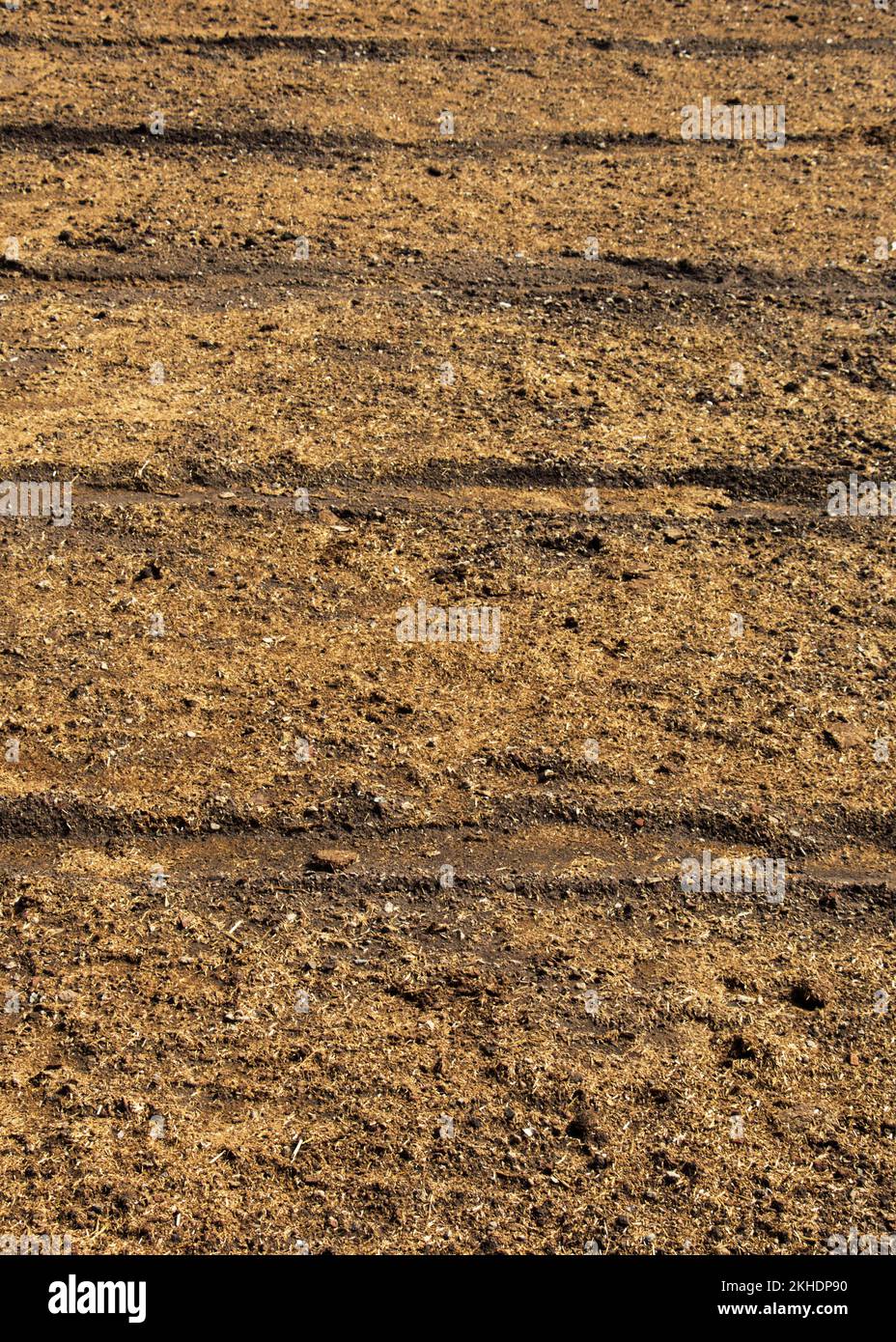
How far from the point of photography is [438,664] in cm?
593

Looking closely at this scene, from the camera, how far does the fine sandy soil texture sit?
433 centimetres

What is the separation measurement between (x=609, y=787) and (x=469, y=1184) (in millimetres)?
1792

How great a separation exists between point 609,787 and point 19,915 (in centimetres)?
233

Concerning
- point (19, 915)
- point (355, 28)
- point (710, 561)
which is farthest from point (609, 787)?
point (355, 28)

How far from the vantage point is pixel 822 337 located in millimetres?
8055

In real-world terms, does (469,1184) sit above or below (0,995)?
below

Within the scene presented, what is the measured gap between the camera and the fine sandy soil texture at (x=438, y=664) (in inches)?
170

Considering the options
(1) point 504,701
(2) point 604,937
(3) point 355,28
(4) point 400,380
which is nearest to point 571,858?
(2) point 604,937

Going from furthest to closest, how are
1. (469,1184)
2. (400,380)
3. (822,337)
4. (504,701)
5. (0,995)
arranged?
(822,337), (400,380), (504,701), (0,995), (469,1184)

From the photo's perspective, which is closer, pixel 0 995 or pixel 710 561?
pixel 0 995

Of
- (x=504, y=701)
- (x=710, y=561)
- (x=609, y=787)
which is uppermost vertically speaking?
(x=710, y=561)

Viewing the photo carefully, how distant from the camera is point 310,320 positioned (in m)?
7.96

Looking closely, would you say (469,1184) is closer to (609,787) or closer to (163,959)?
(163,959)

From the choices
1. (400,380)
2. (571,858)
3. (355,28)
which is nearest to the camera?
(571,858)
